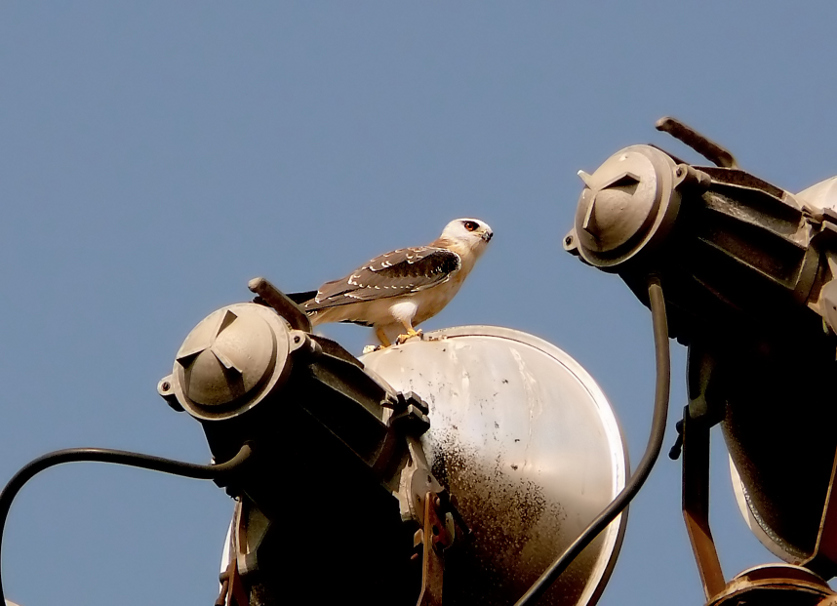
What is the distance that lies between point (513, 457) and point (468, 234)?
6401 mm

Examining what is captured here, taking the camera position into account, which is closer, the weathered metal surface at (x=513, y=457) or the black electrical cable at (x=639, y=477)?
the black electrical cable at (x=639, y=477)

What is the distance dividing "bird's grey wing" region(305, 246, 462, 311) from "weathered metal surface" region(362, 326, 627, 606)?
4.47 metres

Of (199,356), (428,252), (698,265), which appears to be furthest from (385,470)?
(428,252)

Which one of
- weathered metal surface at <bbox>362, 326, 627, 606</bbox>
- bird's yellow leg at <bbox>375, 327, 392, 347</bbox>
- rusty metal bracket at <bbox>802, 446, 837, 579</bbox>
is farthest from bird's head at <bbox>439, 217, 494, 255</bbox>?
rusty metal bracket at <bbox>802, 446, 837, 579</bbox>

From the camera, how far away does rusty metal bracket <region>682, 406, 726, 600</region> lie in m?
4.56

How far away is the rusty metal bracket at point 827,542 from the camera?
14.9 feet

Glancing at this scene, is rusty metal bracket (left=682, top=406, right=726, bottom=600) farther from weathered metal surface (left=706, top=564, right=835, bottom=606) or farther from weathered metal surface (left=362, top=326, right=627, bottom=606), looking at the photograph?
weathered metal surface (left=362, top=326, right=627, bottom=606)

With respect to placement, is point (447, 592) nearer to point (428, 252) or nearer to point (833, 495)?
point (833, 495)

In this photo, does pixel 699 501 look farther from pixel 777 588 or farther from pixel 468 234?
pixel 468 234

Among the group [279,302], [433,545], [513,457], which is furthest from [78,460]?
[513,457]

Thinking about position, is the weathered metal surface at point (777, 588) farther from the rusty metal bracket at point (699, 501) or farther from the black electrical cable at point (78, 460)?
the black electrical cable at point (78, 460)

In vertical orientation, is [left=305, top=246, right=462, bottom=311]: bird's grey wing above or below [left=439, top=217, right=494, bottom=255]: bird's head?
below

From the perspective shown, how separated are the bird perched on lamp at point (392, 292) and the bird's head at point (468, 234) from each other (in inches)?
26.9

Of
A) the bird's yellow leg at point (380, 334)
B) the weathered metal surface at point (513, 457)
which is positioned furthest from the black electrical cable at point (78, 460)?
the bird's yellow leg at point (380, 334)
